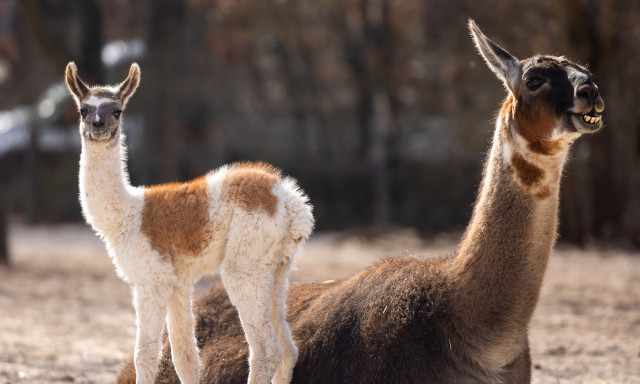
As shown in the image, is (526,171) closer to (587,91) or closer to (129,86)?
(587,91)

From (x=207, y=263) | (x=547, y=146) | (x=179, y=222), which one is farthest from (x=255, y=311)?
(x=547, y=146)

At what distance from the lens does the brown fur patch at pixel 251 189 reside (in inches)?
193

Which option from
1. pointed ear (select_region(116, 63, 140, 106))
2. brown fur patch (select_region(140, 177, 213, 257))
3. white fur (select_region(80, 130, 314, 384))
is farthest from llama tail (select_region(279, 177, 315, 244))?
pointed ear (select_region(116, 63, 140, 106))

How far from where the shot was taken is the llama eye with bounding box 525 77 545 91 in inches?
165

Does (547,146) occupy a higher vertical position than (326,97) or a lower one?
lower

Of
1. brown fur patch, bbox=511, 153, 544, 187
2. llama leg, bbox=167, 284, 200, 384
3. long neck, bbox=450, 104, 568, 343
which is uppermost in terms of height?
brown fur patch, bbox=511, 153, 544, 187

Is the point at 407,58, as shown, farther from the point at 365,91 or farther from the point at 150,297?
the point at 150,297

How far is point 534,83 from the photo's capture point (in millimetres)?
4199

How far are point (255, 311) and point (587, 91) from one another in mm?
2073

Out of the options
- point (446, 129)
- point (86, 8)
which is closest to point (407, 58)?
point (446, 129)

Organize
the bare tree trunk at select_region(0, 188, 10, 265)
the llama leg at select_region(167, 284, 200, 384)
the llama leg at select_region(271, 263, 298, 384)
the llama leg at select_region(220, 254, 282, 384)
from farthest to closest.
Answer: the bare tree trunk at select_region(0, 188, 10, 265) → the llama leg at select_region(167, 284, 200, 384) → the llama leg at select_region(271, 263, 298, 384) → the llama leg at select_region(220, 254, 282, 384)

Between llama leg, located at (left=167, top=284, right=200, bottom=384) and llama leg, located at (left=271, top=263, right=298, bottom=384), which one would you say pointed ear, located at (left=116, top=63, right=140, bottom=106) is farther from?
llama leg, located at (left=271, top=263, right=298, bottom=384)

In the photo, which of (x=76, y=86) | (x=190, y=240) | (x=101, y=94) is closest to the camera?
(x=190, y=240)

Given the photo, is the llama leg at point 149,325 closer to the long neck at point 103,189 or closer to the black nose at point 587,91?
the long neck at point 103,189
